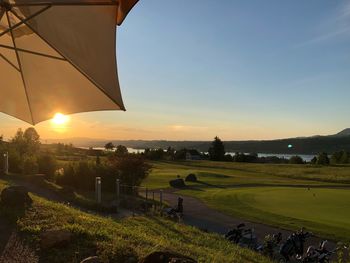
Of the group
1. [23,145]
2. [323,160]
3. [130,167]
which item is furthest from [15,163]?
[323,160]

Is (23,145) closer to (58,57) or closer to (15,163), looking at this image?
(15,163)

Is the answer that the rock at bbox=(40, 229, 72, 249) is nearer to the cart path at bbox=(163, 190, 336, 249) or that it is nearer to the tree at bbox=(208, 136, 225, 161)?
the cart path at bbox=(163, 190, 336, 249)

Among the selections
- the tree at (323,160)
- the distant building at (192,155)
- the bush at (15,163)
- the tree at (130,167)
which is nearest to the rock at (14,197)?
the bush at (15,163)

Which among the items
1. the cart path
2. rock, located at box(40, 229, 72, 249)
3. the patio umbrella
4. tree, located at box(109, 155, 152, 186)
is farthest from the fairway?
the patio umbrella

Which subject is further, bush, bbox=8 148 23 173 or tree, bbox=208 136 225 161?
tree, bbox=208 136 225 161

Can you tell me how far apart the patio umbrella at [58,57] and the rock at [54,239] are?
1.61m

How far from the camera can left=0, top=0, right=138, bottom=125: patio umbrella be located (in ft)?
14.9

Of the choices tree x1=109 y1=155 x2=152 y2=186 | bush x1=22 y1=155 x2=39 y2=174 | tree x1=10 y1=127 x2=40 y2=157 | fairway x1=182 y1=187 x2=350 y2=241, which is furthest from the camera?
tree x1=10 y1=127 x2=40 y2=157

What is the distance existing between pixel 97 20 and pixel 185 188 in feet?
95.7

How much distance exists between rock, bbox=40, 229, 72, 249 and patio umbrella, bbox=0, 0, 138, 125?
5.28ft

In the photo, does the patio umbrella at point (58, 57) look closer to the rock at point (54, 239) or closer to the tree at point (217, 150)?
the rock at point (54, 239)

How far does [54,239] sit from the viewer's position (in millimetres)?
6398

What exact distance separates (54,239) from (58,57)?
2.71 m

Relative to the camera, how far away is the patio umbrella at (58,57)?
453 centimetres
